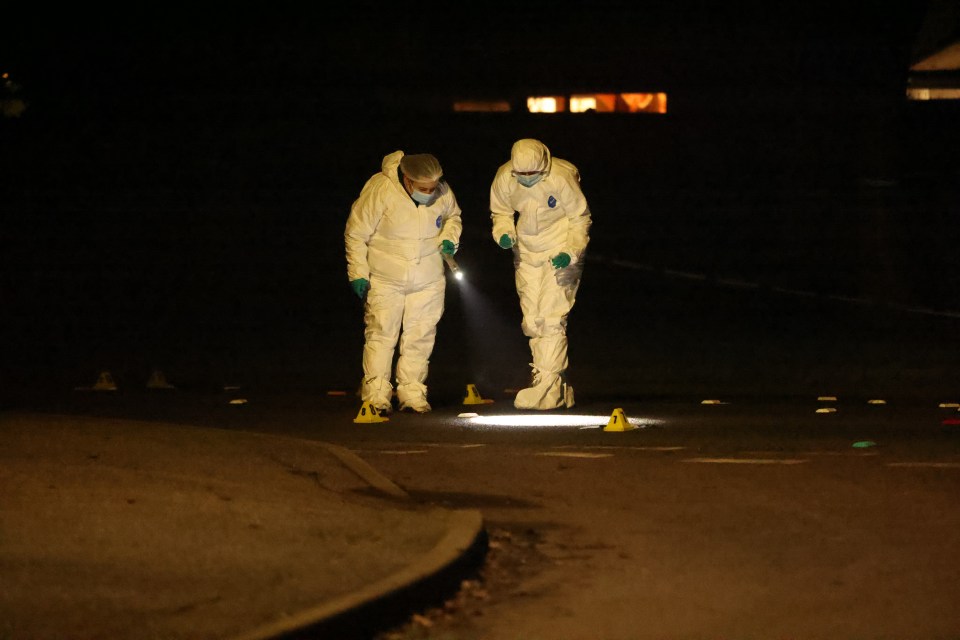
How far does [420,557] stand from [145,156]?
96.4ft

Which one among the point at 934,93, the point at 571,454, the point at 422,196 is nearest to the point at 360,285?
the point at 422,196

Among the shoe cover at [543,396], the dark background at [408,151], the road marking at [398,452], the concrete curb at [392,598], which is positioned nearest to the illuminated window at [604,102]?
the dark background at [408,151]

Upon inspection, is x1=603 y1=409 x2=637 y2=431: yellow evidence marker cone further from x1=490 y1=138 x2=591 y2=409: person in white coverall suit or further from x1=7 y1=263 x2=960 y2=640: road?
x1=490 y1=138 x2=591 y2=409: person in white coverall suit

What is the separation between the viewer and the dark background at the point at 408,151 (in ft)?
90.6

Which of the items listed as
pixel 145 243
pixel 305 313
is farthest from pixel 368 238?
pixel 145 243

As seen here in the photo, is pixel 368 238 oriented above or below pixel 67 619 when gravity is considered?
above

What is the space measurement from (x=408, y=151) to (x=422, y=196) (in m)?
21.7

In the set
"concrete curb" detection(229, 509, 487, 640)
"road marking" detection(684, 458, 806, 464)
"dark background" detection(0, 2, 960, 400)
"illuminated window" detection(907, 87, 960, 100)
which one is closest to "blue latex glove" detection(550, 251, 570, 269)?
"road marking" detection(684, 458, 806, 464)

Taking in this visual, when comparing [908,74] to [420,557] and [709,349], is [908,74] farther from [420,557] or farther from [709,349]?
[420,557]

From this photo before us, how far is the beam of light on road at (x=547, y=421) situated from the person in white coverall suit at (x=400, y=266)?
831 millimetres

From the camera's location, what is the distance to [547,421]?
47.3 ft

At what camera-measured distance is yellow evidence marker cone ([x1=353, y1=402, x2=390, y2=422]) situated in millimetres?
14430

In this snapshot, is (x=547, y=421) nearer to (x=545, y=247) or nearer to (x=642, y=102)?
(x=545, y=247)

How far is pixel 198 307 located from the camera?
2725cm
